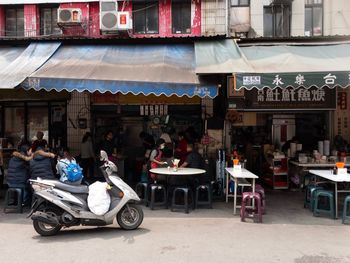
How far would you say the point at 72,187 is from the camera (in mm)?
6965

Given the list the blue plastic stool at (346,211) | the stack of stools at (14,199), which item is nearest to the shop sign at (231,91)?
the blue plastic stool at (346,211)

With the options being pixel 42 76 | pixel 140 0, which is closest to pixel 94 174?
pixel 42 76

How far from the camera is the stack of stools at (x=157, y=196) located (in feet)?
29.6

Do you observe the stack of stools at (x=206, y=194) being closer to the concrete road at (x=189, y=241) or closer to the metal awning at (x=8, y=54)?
the concrete road at (x=189, y=241)

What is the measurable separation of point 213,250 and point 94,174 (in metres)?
7.38

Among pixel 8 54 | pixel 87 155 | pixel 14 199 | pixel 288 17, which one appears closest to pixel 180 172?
pixel 14 199

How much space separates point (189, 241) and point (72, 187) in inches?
84.5

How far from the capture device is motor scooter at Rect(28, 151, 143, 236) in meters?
6.71

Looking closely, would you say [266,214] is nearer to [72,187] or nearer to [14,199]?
[72,187]

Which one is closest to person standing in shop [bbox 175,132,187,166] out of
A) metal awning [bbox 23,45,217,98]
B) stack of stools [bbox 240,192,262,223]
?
metal awning [bbox 23,45,217,98]

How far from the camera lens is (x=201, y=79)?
880 cm

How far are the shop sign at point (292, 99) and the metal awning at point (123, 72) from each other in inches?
105

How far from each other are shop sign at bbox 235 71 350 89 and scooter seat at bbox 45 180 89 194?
144 inches

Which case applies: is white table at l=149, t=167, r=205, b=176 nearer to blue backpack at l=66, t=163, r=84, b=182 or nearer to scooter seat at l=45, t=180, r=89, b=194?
blue backpack at l=66, t=163, r=84, b=182
